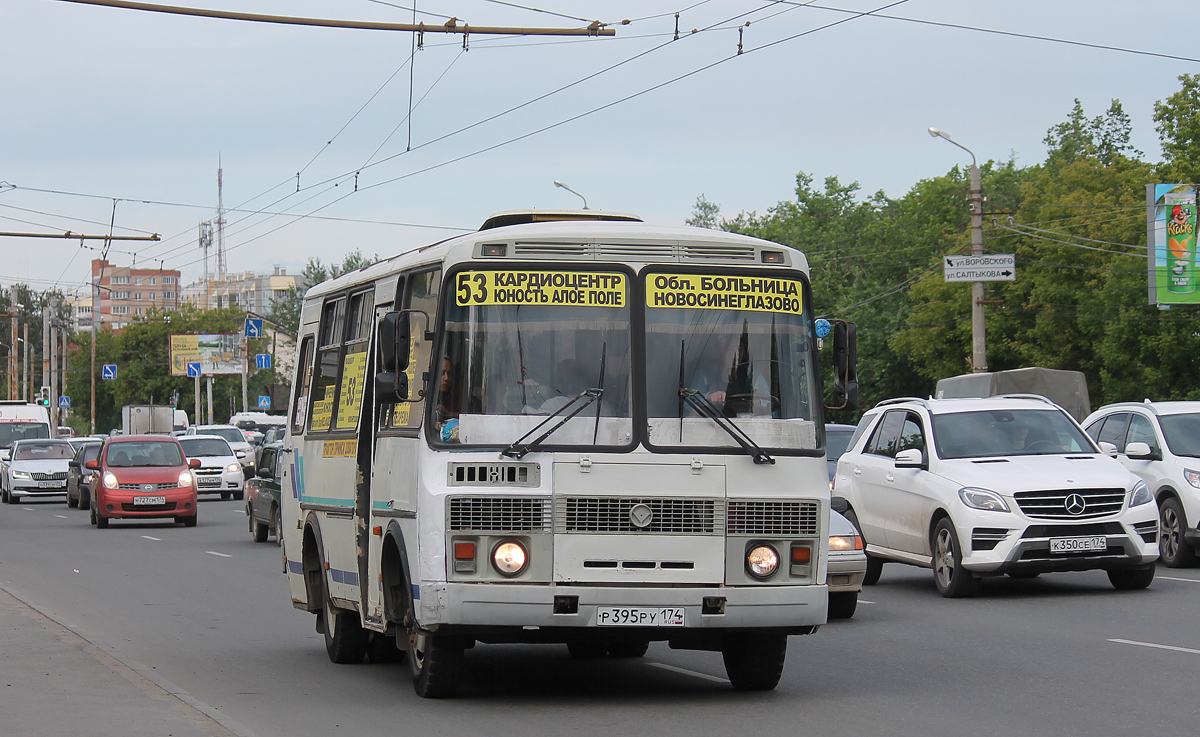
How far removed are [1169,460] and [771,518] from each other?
11.0 m

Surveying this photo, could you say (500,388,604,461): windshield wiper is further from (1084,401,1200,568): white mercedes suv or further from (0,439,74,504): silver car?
(0,439,74,504): silver car

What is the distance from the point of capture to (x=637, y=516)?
900cm

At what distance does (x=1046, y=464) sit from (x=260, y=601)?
7706 millimetres

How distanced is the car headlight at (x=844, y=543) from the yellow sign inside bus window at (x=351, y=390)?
4.36 meters

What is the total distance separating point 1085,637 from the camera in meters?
12.4

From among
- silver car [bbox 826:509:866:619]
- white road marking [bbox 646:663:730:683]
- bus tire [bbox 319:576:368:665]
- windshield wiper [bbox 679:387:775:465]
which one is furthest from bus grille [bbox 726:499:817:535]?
silver car [bbox 826:509:866:619]

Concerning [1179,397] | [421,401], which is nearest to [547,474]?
[421,401]

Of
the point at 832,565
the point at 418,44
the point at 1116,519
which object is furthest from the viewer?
the point at 418,44

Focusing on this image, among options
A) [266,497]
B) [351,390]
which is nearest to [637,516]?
[351,390]

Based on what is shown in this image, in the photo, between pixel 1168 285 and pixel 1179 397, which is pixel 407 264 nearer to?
pixel 1168 285

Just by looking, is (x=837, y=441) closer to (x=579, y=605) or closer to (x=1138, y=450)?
(x=1138, y=450)

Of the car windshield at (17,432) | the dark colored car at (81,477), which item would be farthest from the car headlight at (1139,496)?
the car windshield at (17,432)

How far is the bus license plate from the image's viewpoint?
→ 8938mm

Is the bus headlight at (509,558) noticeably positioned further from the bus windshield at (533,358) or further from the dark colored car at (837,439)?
the dark colored car at (837,439)
